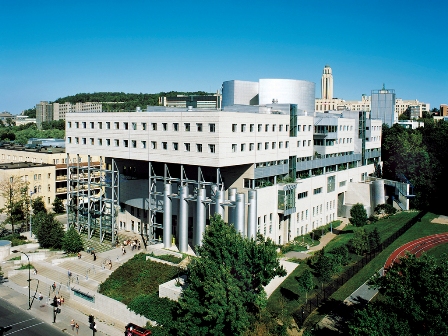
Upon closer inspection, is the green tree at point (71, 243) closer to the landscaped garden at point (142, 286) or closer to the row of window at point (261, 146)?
the landscaped garden at point (142, 286)

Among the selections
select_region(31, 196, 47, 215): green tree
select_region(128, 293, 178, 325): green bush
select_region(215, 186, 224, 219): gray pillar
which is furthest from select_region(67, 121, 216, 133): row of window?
select_region(31, 196, 47, 215): green tree

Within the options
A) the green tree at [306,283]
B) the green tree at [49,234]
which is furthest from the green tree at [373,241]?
the green tree at [49,234]

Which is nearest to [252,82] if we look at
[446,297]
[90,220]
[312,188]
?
[312,188]

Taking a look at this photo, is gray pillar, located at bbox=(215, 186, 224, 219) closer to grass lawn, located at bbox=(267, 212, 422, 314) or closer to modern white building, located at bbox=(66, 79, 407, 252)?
modern white building, located at bbox=(66, 79, 407, 252)

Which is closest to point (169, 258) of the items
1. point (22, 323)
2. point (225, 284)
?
point (22, 323)

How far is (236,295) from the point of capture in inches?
1375

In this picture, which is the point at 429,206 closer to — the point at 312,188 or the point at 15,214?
the point at 312,188

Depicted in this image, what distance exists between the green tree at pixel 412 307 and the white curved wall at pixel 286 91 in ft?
180

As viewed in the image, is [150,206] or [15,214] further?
[15,214]

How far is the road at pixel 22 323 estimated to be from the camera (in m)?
42.2

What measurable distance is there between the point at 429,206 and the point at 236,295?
6106cm

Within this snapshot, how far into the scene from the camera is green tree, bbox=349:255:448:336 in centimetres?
2845

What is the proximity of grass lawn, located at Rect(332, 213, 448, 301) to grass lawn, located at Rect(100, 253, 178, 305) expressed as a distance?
59.8 ft

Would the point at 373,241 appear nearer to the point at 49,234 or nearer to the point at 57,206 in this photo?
the point at 49,234
